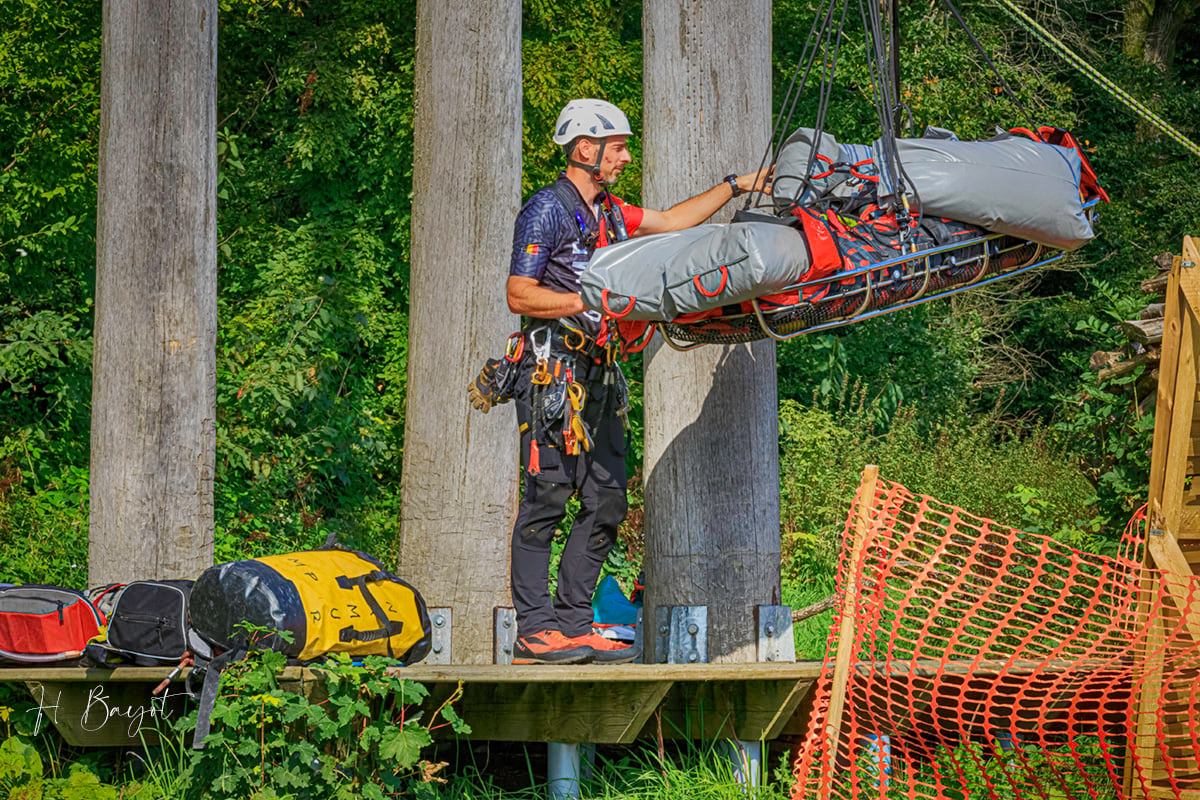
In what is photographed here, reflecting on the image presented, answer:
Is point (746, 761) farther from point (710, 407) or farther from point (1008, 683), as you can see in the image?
point (710, 407)

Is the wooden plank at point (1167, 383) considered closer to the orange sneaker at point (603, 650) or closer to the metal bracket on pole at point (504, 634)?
the orange sneaker at point (603, 650)

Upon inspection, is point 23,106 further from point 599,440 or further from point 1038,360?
point 1038,360

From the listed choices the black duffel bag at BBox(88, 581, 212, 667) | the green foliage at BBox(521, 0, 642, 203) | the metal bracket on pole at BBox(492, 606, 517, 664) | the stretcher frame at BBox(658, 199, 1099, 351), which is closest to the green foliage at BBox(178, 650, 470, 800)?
the black duffel bag at BBox(88, 581, 212, 667)

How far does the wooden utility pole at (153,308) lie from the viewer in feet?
21.5

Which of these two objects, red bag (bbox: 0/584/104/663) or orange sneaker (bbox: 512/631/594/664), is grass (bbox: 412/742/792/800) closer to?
orange sneaker (bbox: 512/631/594/664)

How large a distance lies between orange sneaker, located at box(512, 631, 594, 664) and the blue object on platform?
3.10 feet

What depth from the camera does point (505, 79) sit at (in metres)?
6.91

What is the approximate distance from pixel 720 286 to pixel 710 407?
1296 mm

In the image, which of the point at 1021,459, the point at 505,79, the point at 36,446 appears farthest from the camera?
the point at 36,446

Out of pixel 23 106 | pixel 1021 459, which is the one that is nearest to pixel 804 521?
pixel 1021 459

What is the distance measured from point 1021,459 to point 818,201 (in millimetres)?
6562

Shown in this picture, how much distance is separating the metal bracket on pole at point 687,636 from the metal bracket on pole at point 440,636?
0.93 meters

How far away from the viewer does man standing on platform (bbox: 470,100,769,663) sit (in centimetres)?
571

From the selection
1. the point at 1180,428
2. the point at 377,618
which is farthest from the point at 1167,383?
the point at 377,618
